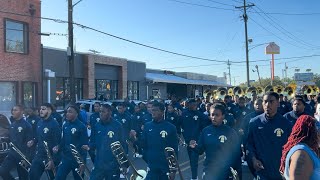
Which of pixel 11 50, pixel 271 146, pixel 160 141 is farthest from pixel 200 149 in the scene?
pixel 11 50

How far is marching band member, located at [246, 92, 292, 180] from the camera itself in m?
4.83

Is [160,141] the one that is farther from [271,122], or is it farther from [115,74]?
[115,74]

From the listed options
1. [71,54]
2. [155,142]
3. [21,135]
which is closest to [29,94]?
Answer: [71,54]

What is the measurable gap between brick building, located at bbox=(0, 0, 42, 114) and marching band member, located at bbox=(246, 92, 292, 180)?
17029 millimetres

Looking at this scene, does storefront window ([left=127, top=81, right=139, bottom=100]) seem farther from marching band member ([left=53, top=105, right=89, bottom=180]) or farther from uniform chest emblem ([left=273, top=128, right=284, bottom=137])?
uniform chest emblem ([left=273, top=128, right=284, bottom=137])

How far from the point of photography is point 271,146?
16.1 ft

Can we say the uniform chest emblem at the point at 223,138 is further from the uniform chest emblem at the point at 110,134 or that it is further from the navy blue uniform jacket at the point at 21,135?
the navy blue uniform jacket at the point at 21,135

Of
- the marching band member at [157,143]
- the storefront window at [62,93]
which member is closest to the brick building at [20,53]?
the storefront window at [62,93]

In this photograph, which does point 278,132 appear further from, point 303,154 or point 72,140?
point 72,140

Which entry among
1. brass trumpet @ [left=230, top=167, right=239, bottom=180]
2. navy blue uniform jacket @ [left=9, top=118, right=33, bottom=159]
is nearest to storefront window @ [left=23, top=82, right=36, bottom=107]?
navy blue uniform jacket @ [left=9, top=118, right=33, bottom=159]

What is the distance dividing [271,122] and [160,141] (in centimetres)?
184

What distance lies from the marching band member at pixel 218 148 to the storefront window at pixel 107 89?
22.0 meters

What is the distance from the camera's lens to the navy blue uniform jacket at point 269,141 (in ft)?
15.9

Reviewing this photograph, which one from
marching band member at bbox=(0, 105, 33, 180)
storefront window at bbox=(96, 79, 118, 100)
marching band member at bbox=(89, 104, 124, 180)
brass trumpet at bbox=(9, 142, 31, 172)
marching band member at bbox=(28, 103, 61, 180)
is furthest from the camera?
storefront window at bbox=(96, 79, 118, 100)
